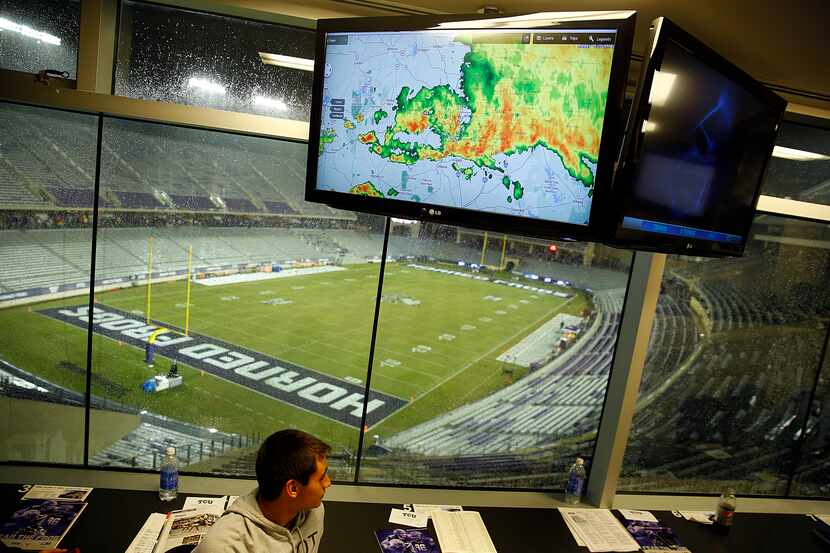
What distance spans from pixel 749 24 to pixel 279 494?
7.66 feet

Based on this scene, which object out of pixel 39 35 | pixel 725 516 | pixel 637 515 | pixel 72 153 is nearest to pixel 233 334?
pixel 72 153

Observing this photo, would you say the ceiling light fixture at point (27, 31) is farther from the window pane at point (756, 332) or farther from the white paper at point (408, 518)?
the window pane at point (756, 332)

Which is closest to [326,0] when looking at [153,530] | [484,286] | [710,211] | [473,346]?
[710,211]

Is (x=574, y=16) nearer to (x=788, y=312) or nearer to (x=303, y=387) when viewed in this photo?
(x=788, y=312)

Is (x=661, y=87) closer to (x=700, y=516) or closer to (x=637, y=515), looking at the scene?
(x=637, y=515)

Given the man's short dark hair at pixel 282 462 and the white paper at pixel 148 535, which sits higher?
the man's short dark hair at pixel 282 462

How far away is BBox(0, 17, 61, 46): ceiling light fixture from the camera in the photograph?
7.58 feet

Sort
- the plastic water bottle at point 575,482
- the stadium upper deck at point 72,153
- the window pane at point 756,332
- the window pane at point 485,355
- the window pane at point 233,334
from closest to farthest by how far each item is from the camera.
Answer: the stadium upper deck at point 72,153 < the plastic water bottle at point 575,482 < the window pane at point 756,332 < the window pane at point 233,334 < the window pane at point 485,355

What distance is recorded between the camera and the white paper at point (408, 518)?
2.28 metres

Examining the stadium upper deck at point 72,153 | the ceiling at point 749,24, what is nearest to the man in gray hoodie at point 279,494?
the stadium upper deck at point 72,153

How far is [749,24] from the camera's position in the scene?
5.60ft

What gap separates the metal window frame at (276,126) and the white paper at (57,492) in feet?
0.43

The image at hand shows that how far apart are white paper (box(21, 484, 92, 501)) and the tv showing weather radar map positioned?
1.83 m

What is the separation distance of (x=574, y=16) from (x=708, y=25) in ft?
2.60
